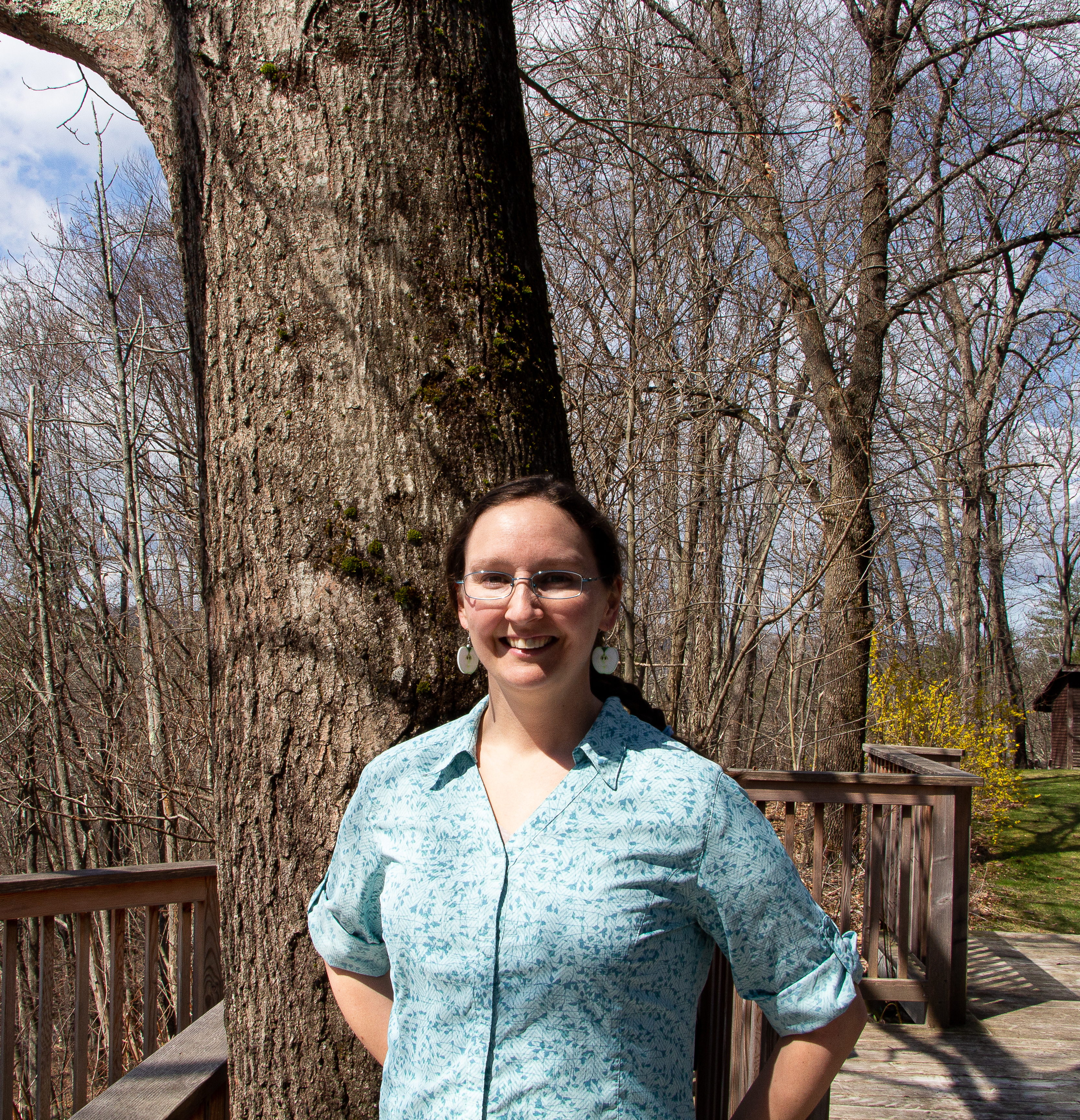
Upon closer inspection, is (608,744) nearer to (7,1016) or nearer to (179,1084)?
(179,1084)

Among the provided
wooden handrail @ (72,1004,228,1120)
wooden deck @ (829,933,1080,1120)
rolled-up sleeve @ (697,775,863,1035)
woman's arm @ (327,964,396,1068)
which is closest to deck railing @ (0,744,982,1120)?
wooden handrail @ (72,1004,228,1120)

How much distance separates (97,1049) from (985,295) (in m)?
17.7

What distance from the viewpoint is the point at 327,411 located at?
5.90 ft

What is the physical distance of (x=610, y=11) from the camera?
5.32 metres

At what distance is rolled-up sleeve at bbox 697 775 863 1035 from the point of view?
121cm

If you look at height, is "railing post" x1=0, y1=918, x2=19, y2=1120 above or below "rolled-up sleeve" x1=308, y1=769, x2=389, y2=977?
below

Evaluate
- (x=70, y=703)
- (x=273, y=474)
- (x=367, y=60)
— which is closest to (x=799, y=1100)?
(x=273, y=474)

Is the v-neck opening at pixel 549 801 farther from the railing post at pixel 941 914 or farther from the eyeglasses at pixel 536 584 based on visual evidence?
the railing post at pixel 941 914

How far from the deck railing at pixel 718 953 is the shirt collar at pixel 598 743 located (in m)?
0.84

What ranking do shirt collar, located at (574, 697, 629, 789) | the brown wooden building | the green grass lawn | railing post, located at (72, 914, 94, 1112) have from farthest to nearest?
the brown wooden building < the green grass lawn < railing post, located at (72, 914, 94, 1112) < shirt collar, located at (574, 697, 629, 789)

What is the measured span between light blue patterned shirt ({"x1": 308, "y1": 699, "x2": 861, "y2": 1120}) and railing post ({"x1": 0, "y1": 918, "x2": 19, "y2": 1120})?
2.14 m

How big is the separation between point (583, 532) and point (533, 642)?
0.67ft

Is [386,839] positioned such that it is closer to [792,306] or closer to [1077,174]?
[792,306]

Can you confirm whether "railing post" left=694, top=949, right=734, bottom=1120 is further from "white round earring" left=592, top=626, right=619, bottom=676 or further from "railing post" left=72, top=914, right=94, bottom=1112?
"railing post" left=72, top=914, right=94, bottom=1112
